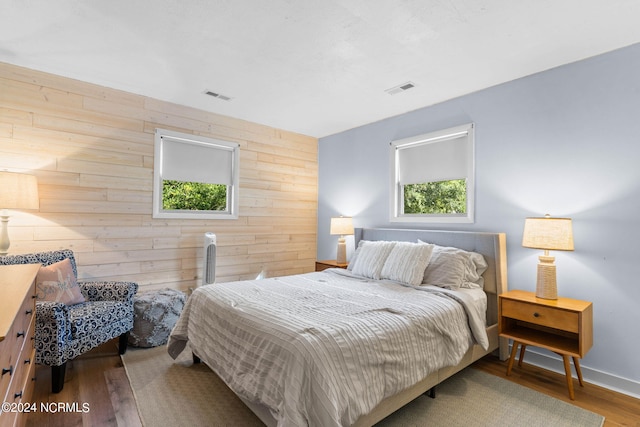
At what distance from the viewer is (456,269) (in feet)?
9.34

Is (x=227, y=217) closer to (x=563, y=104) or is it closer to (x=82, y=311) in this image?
(x=82, y=311)

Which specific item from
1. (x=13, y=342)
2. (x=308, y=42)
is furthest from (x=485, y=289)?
(x=13, y=342)

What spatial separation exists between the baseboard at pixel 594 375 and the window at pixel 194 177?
11.8 feet

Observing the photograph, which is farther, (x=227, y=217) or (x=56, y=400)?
(x=227, y=217)

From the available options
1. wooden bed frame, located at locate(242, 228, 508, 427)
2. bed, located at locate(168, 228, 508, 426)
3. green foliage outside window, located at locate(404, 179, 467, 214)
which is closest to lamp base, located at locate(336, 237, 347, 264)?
wooden bed frame, located at locate(242, 228, 508, 427)

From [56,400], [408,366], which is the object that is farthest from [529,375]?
[56,400]

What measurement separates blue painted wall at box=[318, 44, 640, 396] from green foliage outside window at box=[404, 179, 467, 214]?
0.23m

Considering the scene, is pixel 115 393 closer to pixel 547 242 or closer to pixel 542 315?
pixel 542 315

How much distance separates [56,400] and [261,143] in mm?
3431

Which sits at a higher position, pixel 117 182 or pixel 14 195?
pixel 117 182

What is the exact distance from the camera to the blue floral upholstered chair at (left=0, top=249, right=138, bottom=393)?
7.25 ft

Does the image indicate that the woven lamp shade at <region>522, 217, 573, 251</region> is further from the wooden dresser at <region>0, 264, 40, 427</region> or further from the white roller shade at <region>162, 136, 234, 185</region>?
the white roller shade at <region>162, 136, 234, 185</region>

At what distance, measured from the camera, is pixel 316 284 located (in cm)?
295

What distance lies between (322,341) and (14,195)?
275 centimetres
